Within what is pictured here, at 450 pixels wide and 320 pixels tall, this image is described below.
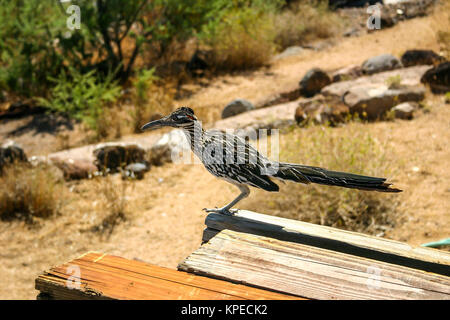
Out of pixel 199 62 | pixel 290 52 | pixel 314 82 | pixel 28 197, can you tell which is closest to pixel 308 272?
pixel 28 197

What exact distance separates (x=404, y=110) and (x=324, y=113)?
137 cm

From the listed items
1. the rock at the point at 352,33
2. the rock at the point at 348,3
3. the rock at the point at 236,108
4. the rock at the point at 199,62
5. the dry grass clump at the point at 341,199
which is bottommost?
the dry grass clump at the point at 341,199

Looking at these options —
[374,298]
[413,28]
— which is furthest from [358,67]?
[374,298]

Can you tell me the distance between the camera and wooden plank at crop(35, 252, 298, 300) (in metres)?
1.82

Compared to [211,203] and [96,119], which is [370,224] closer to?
[211,203]

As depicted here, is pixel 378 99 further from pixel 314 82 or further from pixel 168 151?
pixel 168 151

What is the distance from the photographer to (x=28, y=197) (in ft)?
23.3

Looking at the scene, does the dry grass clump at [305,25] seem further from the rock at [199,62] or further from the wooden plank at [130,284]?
the wooden plank at [130,284]

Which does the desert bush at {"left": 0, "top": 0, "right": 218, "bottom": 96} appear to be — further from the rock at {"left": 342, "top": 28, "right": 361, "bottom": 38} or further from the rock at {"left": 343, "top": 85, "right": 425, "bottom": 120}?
the rock at {"left": 343, "top": 85, "right": 425, "bottom": 120}

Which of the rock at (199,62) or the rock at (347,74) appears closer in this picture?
the rock at (347,74)

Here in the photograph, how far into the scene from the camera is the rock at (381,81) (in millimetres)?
8914

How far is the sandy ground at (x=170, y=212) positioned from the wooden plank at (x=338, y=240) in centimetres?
297

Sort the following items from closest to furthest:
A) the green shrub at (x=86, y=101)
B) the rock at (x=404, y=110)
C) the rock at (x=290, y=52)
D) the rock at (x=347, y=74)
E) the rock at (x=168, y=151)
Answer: the rock at (x=404, y=110) < the rock at (x=168, y=151) < the green shrub at (x=86, y=101) < the rock at (x=347, y=74) < the rock at (x=290, y=52)

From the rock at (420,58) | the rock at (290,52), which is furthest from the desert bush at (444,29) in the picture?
the rock at (290,52)
